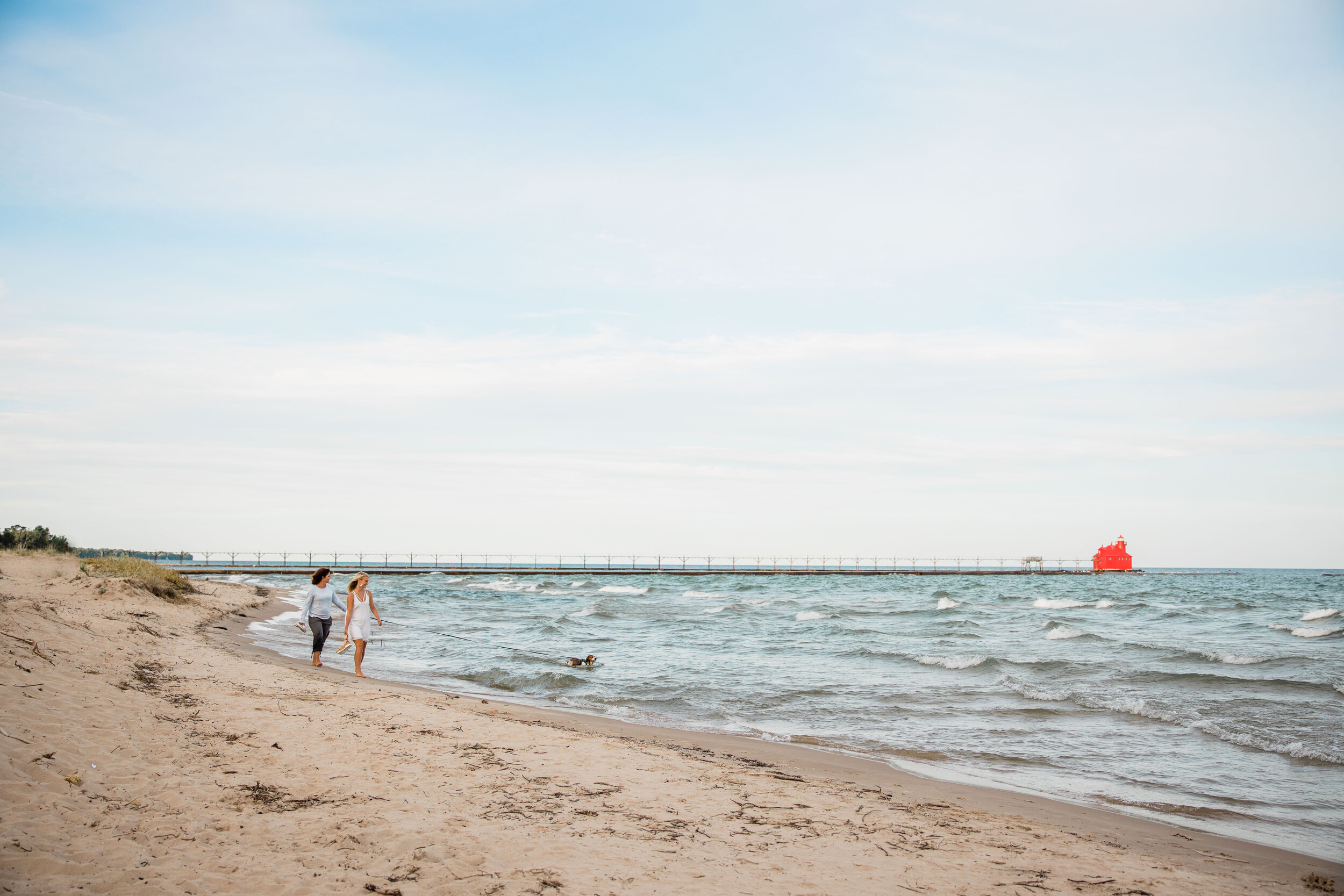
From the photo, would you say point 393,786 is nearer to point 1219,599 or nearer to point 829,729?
point 829,729

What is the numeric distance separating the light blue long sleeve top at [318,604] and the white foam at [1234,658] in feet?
64.9

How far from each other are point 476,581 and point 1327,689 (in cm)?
6056

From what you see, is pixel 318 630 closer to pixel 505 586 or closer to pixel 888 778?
pixel 888 778

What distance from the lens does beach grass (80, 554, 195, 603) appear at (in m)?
22.2

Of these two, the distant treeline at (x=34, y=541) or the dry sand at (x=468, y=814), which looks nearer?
the dry sand at (x=468, y=814)

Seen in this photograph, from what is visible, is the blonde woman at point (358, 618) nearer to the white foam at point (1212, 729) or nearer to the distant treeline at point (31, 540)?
the white foam at point (1212, 729)

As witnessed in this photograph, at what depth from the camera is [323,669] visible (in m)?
14.0

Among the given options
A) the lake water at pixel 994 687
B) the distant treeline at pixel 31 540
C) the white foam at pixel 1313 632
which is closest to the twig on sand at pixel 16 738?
the lake water at pixel 994 687

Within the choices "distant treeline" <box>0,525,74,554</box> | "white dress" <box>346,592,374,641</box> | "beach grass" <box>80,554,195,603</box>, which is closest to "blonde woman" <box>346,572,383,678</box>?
"white dress" <box>346,592,374,641</box>

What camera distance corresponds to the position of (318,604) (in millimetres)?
14625

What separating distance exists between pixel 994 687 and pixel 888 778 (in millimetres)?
7732

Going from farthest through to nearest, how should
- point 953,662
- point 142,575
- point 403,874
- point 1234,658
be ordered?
1. point 142,575
2. point 1234,658
3. point 953,662
4. point 403,874

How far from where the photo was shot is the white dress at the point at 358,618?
1395 cm

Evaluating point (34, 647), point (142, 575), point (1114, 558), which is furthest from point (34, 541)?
point (1114, 558)
